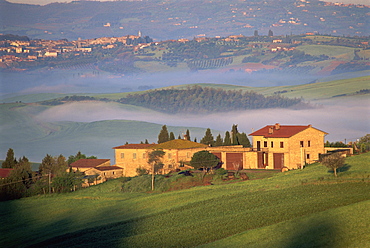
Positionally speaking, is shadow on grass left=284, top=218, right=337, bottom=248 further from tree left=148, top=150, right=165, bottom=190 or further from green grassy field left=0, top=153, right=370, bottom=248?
tree left=148, top=150, right=165, bottom=190

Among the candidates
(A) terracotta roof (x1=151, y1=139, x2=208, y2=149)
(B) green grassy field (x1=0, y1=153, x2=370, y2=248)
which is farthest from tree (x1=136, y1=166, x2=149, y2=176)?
(B) green grassy field (x1=0, y1=153, x2=370, y2=248)

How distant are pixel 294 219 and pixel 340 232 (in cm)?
545

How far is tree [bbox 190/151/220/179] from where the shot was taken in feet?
244

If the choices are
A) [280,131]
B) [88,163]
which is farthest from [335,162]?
[88,163]

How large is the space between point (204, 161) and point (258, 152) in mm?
8040

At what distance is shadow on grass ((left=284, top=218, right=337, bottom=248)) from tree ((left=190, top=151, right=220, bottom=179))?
39.4 meters

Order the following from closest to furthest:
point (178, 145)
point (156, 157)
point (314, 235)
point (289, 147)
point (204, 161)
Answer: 1. point (314, 235)
2. point (204, 161)
3. point (289, 147)
4. point (156, 157)
5. point (178, 145)

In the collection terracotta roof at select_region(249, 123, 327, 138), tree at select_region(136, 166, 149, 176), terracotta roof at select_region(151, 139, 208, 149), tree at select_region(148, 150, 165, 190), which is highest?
terracotta roof at select_region(249, 123, 327, 138)

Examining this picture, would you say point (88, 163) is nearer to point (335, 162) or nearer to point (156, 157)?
point (156, 157)

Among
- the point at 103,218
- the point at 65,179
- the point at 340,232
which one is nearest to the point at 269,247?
the point at 340,232

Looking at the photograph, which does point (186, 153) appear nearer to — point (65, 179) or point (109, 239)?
point (65, 179)

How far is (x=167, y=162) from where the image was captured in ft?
271

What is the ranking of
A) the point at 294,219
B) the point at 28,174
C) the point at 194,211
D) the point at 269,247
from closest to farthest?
the point at 269,247 → the point at 294,219 → the point at 194,211 → the point at 28,174

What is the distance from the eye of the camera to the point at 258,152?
78.8 meters
